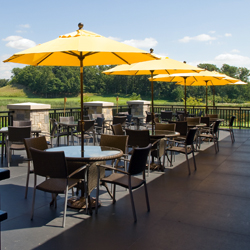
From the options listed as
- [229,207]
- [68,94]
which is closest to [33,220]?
[229,207]

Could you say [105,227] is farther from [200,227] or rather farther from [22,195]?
[22,195]

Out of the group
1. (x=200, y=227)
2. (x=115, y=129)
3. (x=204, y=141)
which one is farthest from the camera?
(x=204, y=141)

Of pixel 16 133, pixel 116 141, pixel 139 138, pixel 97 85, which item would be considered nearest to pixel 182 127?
pixel 139 138

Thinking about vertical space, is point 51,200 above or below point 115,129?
below

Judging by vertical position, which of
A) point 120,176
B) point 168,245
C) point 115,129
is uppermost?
point 115,129

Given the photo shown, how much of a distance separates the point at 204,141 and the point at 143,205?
20.2 ft

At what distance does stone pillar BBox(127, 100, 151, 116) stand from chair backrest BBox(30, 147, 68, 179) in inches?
403

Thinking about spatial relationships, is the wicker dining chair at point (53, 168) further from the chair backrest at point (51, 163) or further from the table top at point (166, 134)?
the table top at point (166, 134)

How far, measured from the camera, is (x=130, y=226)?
11.2 ft

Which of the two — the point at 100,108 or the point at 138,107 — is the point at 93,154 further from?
the point at 138,107

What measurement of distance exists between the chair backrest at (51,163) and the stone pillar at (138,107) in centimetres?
1024

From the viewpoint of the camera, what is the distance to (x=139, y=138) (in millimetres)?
5559

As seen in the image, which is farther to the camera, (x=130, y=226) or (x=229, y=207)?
(x=229, y=207)

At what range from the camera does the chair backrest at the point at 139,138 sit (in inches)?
217
